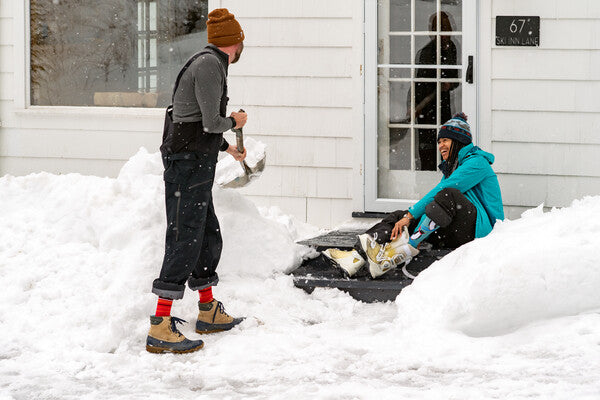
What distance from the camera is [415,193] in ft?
27.1

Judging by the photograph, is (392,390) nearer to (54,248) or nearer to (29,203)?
(54,248)

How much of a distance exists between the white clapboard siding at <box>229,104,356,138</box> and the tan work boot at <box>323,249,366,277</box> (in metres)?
2.03

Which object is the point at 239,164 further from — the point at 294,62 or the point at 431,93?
the point at 431,93

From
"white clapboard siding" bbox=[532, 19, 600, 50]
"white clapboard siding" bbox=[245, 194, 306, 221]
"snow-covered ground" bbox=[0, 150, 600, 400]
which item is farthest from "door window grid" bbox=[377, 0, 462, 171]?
"snow-covered ground" bbox=[0, 150, 600, 400]

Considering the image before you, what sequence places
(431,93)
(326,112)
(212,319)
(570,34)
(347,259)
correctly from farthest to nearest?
1. (326,112)
2. (431,93)
3. (570,34)
4. (347,259)
5. (212,319)

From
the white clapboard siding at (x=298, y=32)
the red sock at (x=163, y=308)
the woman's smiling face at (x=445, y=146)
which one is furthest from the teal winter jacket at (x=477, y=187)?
the white clapboard siding at (x=298, y=32)

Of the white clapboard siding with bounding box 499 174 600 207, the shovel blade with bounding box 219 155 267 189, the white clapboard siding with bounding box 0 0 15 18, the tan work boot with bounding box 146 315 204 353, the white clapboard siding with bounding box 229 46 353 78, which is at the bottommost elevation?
the tan work boot with bounding box 146 315 204 353

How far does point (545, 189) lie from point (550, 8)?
152 cm

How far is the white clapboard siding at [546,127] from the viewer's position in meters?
7.77

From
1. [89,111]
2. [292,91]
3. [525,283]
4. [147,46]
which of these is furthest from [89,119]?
[525,283]

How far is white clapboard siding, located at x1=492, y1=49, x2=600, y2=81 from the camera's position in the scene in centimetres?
773

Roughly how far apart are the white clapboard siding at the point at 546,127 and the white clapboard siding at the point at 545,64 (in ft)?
1.03

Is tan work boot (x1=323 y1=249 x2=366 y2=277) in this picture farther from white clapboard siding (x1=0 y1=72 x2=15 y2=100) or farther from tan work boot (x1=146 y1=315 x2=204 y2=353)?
white clapboard siding (x1=0 y1=72 x2=15 y2=100)

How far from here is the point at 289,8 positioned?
27.2 ft
